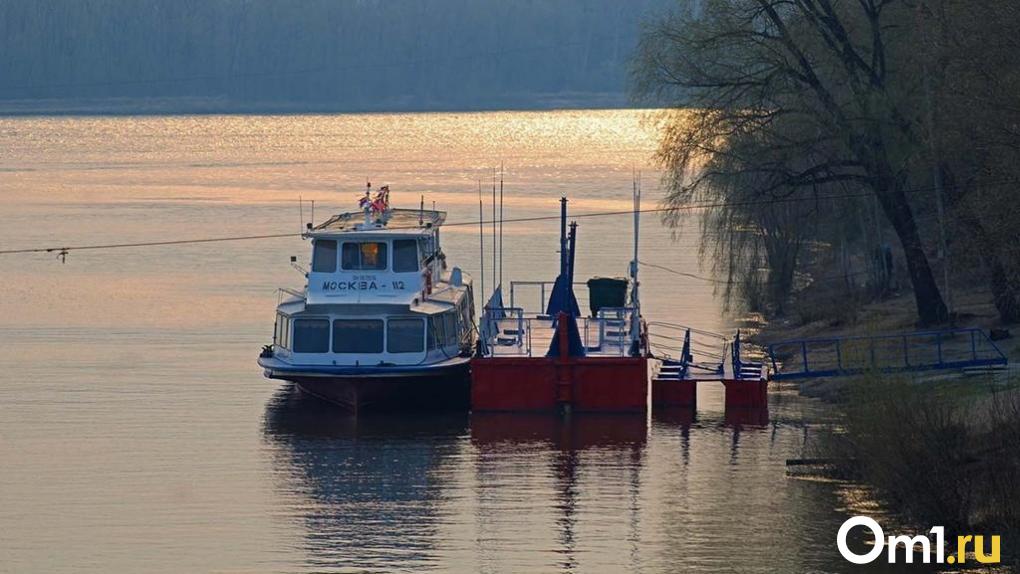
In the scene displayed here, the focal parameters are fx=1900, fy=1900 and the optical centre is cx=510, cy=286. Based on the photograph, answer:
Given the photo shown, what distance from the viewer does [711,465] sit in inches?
1537

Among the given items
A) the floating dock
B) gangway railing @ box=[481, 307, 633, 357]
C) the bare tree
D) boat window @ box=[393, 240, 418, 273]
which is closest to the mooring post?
the floating dock

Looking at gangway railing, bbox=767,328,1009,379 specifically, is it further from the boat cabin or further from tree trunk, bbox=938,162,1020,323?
the boat cabin

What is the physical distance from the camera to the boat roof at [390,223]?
46062 millimetres

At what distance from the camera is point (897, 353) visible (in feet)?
151

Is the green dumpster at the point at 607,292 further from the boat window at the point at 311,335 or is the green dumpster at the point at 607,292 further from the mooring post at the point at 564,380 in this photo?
the boat window at the point at 311,335

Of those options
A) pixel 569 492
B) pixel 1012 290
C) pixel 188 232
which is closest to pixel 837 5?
pixel 1012 290

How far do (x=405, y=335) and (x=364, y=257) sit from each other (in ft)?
8.62

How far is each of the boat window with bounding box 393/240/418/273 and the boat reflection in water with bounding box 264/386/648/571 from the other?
362cm

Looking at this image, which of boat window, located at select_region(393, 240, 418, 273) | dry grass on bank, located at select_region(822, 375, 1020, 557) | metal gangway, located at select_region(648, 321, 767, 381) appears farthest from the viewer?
boat window, located at select_region(393, 240, 418, 273)

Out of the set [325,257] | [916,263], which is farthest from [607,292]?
[325,257]

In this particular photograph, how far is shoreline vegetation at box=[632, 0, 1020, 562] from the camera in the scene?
102 feet

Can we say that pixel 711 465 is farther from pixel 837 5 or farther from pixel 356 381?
pixel 837 5

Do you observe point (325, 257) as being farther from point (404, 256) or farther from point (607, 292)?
point (607, 292)

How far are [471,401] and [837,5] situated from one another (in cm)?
1478
